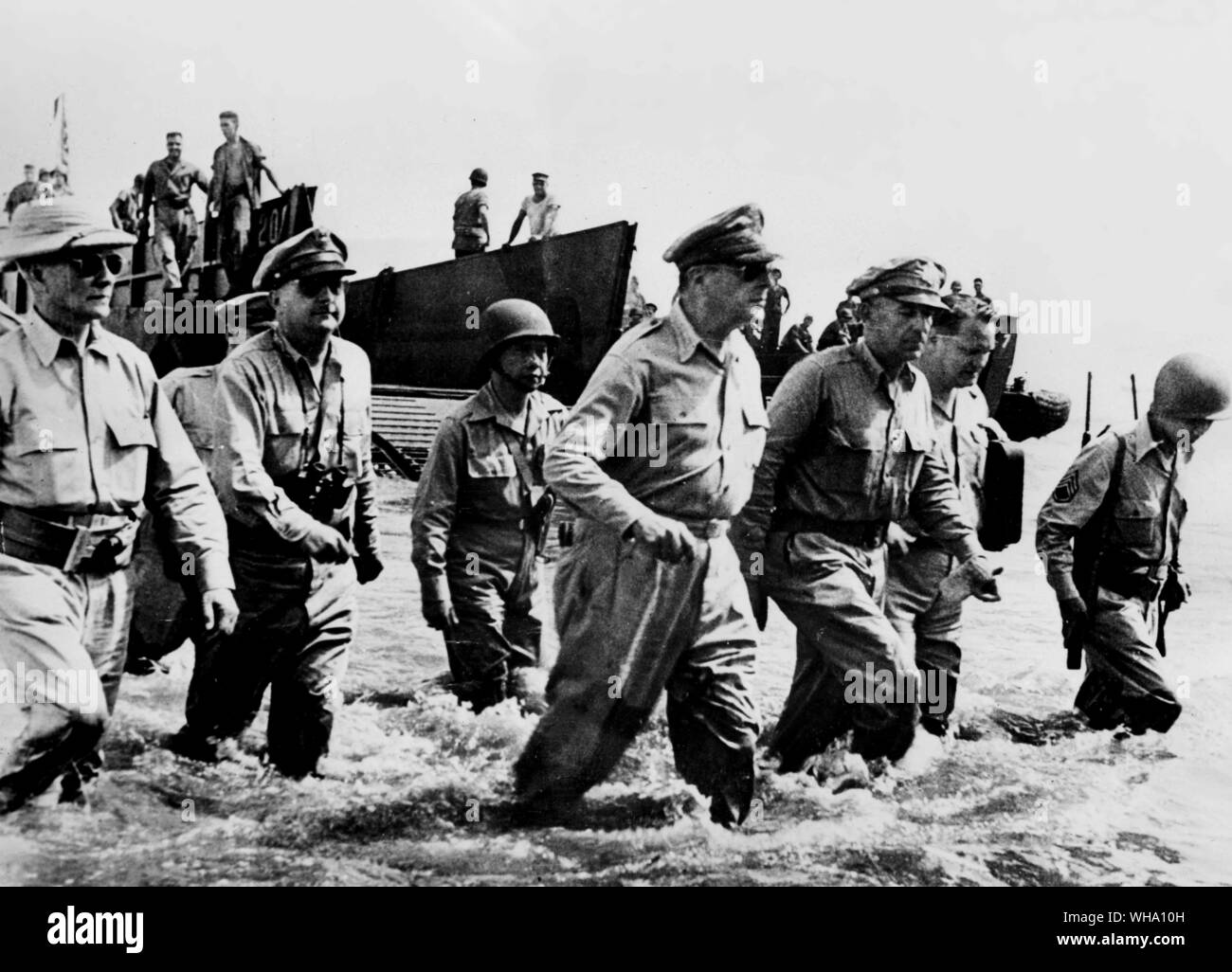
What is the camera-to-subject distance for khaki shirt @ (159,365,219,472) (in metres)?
6.18

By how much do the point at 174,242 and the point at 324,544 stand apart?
5.24 feet

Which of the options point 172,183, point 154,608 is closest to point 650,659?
point 154,608

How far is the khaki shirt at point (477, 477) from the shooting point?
653cm

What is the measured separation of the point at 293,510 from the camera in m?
6.08

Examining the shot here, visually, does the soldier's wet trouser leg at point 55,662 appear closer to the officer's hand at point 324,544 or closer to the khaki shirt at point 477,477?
the officer's hand at point 324,544

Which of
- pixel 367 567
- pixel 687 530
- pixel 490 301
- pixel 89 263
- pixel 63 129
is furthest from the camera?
pixel 490 301

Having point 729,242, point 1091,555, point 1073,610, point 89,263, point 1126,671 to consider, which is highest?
point 729,242

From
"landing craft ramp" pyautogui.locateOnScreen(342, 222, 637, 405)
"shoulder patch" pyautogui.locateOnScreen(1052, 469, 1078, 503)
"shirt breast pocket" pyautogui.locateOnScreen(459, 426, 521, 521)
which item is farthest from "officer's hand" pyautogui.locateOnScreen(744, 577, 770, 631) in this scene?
"shoulder patch" pyautogui.locateOnScreen(1052, 469, 1078, 503)

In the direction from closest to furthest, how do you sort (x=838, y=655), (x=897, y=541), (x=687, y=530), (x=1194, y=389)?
(x=687, y=530) < (x=838, y=655) < (x=897, y=541) < (x=1194, y=389)

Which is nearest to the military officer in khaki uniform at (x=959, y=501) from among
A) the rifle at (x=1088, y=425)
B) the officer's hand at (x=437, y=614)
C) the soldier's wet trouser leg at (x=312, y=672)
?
the rifle at (x=1088, y=425)

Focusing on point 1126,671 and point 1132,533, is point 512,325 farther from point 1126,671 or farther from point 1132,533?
point 1126,671

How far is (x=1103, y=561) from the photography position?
732 cm

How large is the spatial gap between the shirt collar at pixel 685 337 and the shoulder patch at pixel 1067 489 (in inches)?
73.6
